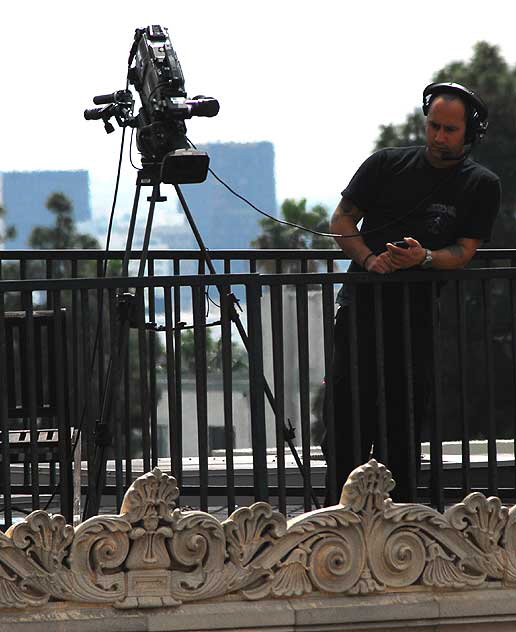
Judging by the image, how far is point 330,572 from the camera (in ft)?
20.6

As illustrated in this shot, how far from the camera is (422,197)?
276 inches

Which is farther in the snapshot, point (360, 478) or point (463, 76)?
point (463, 76)

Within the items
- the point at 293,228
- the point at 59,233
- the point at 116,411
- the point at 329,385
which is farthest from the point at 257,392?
the point at 59,233

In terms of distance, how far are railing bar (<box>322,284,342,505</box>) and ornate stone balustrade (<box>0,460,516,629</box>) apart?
33cm

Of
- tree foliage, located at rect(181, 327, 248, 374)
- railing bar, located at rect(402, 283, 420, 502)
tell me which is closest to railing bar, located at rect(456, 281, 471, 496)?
railing bar, located at rect(402, 283, 420, 502)

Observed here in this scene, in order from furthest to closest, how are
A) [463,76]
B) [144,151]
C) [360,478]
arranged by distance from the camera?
[463,76] → [144,151] → [360,478]

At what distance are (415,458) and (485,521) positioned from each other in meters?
0.50

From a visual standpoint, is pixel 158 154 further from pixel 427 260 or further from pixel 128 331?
pixel 427 260

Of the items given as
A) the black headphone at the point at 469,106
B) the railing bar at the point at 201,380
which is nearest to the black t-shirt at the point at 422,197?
the black headphone at the point at 469,106

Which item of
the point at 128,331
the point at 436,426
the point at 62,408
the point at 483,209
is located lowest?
the point at 436,426

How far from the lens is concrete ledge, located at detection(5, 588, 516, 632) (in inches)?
239

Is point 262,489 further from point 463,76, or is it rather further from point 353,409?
point 463,76

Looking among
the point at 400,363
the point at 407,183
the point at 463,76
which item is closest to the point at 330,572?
the point at 400,363

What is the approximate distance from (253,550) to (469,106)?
2113 mm
